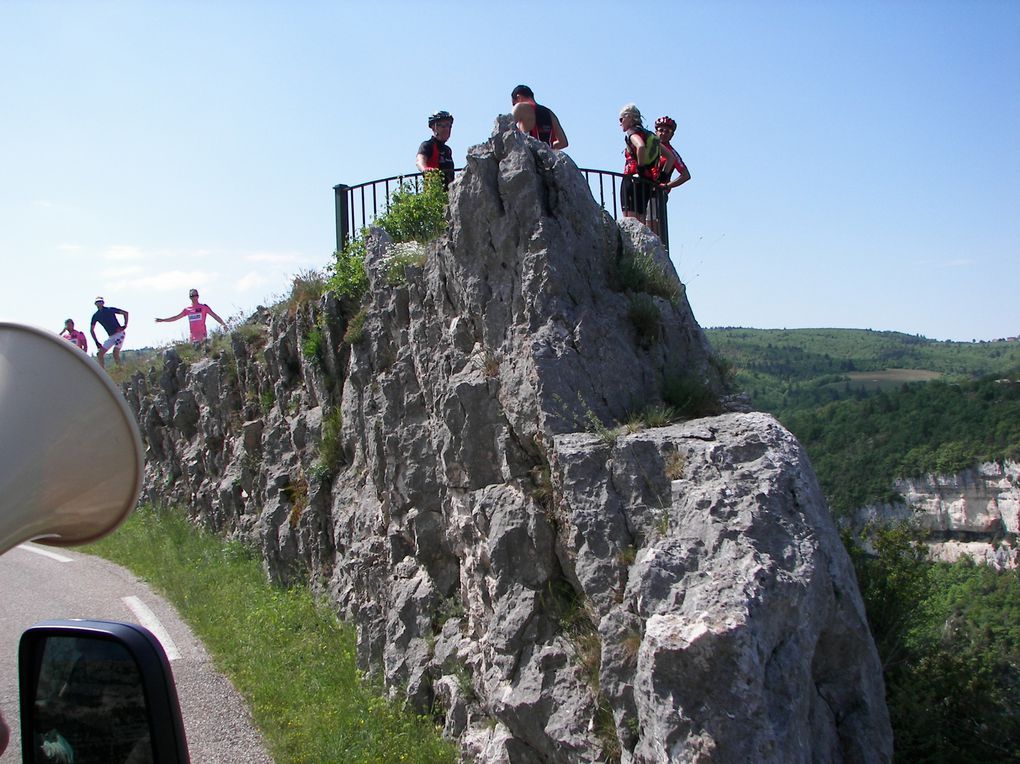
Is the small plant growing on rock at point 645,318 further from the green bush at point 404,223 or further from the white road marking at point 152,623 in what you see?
the white road marking at point 152,623

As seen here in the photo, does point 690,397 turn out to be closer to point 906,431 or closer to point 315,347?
point 315,347

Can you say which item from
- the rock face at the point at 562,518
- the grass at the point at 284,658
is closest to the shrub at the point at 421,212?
the rock face at the point at 562,518

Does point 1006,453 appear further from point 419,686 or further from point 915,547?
point 419,686

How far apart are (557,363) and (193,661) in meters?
4.89

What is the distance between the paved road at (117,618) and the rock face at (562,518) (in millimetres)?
1275

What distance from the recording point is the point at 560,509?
5.46m

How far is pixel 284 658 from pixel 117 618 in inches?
84.0

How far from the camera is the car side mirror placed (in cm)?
203

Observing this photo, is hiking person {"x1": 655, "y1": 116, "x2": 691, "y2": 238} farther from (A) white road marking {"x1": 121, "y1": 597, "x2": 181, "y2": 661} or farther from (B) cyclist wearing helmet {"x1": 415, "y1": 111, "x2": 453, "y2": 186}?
(A) white road marking {"x1": 121, "y1": 597, "x2": 181, "y2": 661}

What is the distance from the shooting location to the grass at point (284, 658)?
249 inches

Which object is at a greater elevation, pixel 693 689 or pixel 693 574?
pixel 693 574

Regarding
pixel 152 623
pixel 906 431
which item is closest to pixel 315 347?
pixel 152 623

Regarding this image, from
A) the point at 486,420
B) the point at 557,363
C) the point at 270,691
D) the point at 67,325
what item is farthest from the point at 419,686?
the point at 67,325

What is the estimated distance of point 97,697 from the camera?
2268mm
